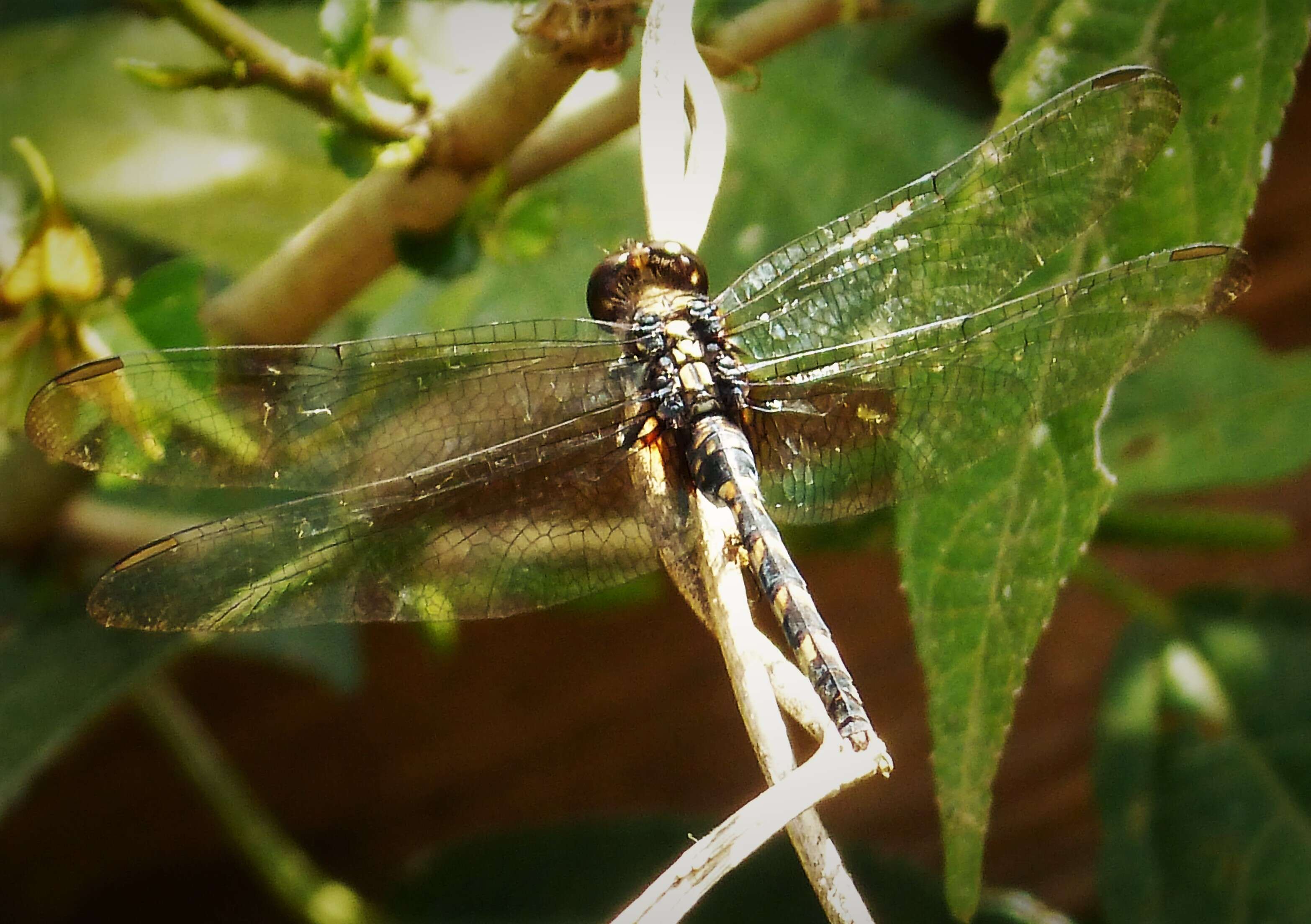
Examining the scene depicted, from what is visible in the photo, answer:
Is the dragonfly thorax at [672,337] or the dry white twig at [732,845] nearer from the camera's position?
the dry white twig at [732,845]

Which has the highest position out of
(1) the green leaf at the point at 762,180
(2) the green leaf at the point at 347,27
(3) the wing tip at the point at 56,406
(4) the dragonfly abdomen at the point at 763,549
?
(1) the green leaf at the point at 762,180

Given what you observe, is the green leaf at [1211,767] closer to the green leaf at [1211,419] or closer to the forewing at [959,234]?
the green leaf at [1211,419]

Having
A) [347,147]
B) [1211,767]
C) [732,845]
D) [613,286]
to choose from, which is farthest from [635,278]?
[1211,767]

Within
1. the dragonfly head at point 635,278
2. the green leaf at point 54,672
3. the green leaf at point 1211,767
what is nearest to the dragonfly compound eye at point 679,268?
the dragonfly head at point 635,278

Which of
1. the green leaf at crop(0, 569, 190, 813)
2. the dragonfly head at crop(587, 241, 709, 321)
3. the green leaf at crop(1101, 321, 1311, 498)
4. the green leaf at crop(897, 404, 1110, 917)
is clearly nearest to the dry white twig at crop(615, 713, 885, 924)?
the green leaf at crop(897, 404, 1110, 917)

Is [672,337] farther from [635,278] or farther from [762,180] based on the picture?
[762,180]

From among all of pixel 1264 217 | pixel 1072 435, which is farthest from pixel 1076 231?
pixel 1264 217
